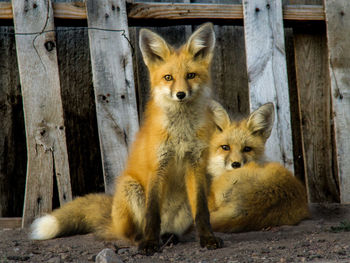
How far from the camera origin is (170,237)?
3.71 meters


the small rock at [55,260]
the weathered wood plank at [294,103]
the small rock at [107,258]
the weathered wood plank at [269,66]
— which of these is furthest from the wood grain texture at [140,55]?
the small rock at [107,258]

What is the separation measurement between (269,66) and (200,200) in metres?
1.79

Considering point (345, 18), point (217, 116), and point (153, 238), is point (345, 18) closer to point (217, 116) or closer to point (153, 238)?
point (217, 116)

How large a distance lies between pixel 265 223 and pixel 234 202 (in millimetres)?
298

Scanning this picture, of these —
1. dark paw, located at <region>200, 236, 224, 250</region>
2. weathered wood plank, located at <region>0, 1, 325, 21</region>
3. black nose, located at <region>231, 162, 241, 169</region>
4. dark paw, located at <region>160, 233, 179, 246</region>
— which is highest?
weathered wood plank, located at <region>0, 1, 325, 21</region>

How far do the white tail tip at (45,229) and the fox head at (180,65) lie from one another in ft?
4.24

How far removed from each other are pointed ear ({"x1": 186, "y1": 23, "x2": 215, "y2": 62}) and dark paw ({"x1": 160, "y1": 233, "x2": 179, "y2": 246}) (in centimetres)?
139

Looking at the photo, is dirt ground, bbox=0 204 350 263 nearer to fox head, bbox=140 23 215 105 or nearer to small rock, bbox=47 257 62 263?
small rock, bbox=47 257 62 263

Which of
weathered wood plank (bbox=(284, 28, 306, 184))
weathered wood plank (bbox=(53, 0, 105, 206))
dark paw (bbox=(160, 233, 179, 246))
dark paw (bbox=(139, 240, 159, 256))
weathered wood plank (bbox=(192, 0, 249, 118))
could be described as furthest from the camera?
weathered wood plank (bbox=(284, 28, 306, 184))

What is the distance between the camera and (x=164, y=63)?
12.3ft

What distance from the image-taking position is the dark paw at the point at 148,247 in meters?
3.36

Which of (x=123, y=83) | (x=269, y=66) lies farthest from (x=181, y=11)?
(x=269, y=66)

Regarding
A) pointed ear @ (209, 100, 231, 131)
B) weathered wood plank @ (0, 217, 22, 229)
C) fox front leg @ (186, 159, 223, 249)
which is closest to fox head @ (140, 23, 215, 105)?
fox front leg @ (186, 159, 223, 249)

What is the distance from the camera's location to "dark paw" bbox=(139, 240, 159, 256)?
11.0ft
